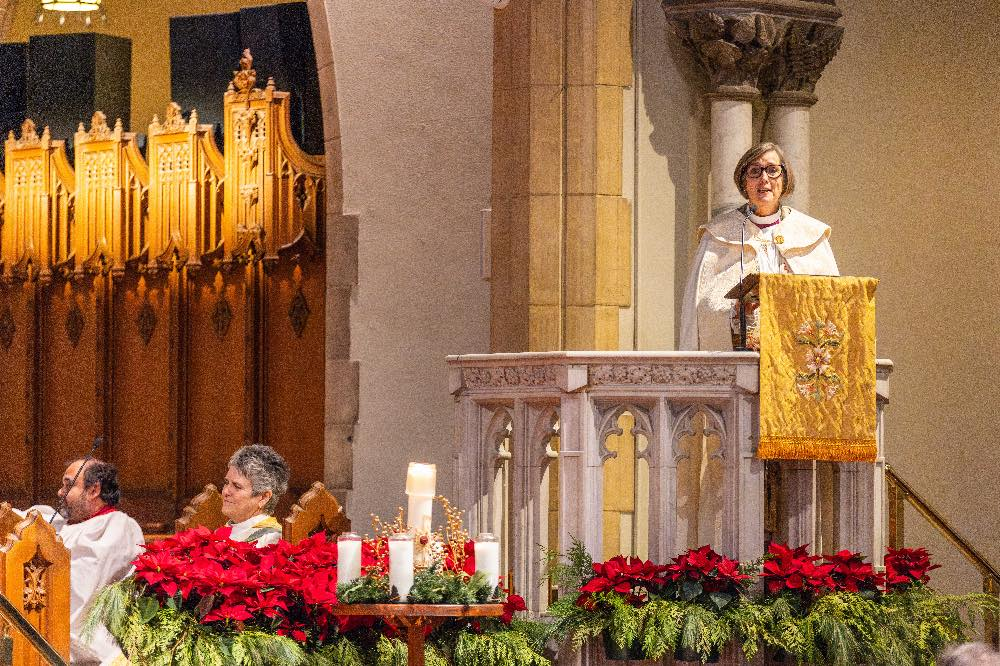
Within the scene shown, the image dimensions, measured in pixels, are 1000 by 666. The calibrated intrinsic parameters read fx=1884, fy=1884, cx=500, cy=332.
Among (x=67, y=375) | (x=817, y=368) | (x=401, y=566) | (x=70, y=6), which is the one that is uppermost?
(x=70, y=6)

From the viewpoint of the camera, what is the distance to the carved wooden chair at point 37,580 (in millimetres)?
5945

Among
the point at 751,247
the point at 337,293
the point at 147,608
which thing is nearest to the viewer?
the point at 147,608

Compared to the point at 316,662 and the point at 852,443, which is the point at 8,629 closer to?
the point at 316,662

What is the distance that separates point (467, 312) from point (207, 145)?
281cm

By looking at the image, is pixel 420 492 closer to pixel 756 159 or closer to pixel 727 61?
pixel 756 159

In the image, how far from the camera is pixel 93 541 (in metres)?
6.47

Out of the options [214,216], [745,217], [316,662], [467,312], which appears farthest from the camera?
[214,216]

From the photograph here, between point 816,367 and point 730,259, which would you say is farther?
point 730,259

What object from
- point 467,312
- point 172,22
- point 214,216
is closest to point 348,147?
point 467,312

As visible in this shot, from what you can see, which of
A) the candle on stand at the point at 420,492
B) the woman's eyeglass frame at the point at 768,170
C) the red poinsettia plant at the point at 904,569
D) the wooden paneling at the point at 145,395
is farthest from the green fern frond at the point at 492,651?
the wooden paneling at the point at 145,395

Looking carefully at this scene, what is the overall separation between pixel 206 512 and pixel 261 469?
1254 mm

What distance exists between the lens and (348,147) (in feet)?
26.6

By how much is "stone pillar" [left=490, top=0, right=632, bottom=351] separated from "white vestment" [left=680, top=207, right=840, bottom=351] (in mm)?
971

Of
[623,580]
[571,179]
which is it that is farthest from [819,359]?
[571,179]
